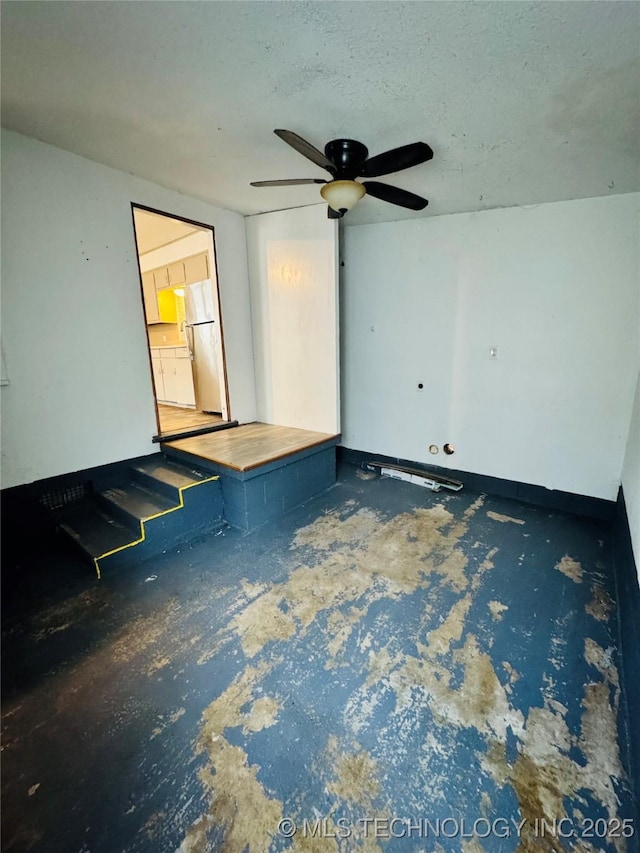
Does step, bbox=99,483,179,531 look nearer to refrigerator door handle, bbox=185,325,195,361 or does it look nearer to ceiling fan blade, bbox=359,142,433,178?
refrigerator door handle, bbox=185,325,195,361

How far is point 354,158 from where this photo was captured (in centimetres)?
208

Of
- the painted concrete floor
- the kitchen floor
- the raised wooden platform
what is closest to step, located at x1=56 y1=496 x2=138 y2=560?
the painted concrete floor

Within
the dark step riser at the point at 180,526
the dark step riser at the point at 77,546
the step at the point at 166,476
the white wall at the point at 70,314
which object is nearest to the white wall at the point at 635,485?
the dark step riser at the point at 180,526

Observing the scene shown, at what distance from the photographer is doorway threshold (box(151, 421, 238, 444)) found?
3164 mm

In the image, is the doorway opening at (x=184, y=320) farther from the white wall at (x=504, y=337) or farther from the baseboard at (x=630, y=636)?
the baseboard at (x=630, y=636)

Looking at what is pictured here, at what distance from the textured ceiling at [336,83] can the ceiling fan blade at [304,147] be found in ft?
0.70

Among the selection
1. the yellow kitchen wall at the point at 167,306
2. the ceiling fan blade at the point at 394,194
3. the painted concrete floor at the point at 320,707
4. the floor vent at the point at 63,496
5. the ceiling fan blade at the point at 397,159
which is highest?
the ceiling fan blade at the point at 397,159

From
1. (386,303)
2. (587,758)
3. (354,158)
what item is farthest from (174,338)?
(587,758)

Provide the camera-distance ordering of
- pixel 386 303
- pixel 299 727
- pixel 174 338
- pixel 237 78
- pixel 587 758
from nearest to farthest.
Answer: pixel 587 758, pixel 299 727, pixel 237 78, pixel 386 303, pixel 174 338

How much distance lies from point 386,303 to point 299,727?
361 cm

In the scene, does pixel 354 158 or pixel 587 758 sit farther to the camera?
pixel 354 158

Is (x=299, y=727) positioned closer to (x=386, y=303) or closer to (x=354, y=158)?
(x=354, y=158)

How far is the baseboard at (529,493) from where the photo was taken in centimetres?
291

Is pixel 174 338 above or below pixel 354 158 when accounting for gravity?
below
